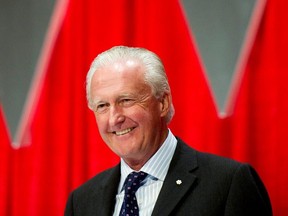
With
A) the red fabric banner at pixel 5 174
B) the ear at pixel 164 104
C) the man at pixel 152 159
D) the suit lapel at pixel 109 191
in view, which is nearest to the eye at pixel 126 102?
the man at pixel 152 159

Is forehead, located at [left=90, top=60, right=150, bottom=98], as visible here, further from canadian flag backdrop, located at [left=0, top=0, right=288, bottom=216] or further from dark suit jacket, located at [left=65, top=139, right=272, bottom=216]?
canadian flag backdrop, located at [left=0, top=0, right=288, bottom=216]

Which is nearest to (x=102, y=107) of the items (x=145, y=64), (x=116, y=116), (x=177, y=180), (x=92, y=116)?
(x=116, y=116)

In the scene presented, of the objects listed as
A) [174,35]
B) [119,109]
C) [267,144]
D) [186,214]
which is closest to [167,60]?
[174,35]

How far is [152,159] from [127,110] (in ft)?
0.53

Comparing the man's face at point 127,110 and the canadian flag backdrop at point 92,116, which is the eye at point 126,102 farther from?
the canadian flag backdrop at point 92,116

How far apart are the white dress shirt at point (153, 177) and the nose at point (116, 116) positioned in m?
0.15

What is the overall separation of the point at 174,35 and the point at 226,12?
21 centimetres

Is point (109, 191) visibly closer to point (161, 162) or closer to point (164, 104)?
point (161, 162)

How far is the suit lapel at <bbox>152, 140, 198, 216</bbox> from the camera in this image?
5.10 ft

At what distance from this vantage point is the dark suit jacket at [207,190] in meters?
1.53

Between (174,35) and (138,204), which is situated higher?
(174,35)

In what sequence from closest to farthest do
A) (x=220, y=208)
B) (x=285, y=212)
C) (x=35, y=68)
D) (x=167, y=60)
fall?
(x=220, y=208), (x=285, y=212), (x=167, y=60), (x=35, y=68)

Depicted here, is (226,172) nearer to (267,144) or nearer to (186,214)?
(186,214)

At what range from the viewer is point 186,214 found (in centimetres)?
154
